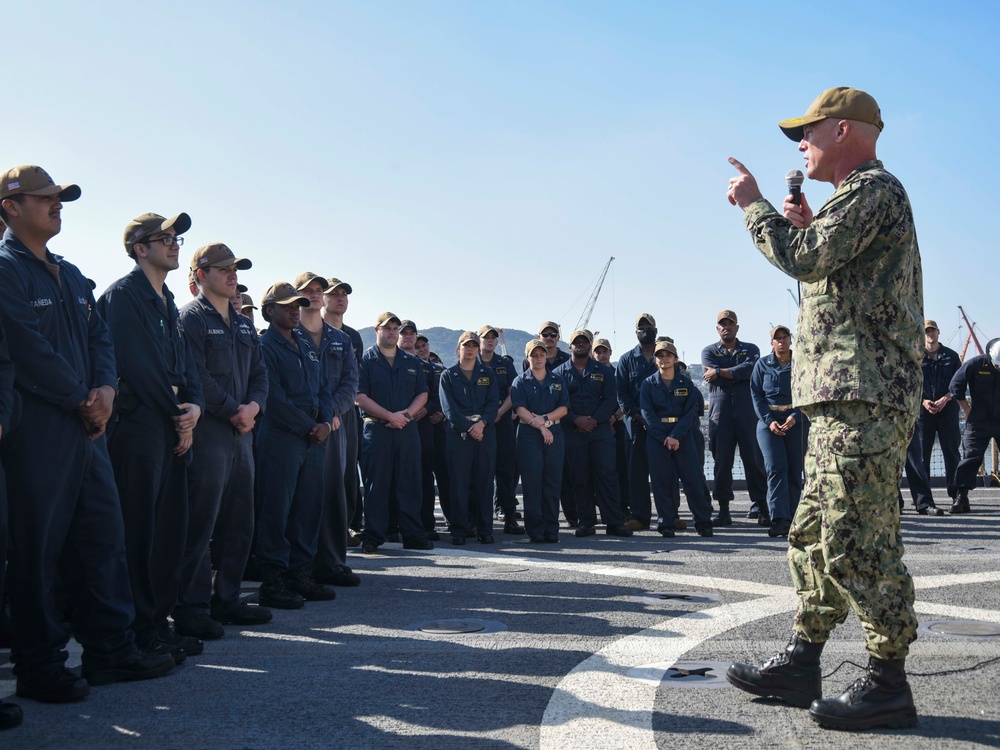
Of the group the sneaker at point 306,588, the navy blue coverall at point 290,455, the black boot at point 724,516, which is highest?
the navy blue coverall at point 290,455

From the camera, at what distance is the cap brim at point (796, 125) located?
13.1 ft

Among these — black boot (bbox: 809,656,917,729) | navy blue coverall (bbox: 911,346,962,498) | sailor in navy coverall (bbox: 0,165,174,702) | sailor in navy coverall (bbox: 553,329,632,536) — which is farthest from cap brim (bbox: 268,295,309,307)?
navy blue coverall (bbox: 911,346,962,498)

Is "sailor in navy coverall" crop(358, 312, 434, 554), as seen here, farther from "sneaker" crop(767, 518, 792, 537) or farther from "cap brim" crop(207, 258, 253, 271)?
"cap brim" crop(207, 258, 253, 271)

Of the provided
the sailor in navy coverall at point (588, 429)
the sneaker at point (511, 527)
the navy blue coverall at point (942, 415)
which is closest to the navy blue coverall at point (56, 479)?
the sailor in navy coverall at point (588, 429)

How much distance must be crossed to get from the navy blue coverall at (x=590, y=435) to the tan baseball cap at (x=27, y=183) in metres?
7.51

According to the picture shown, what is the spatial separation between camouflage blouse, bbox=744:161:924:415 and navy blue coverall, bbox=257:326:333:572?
3.96 meters

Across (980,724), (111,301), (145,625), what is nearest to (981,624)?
(980,724)

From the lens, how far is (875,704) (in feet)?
11.7

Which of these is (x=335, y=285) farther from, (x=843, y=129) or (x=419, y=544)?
(x=843, y=129)

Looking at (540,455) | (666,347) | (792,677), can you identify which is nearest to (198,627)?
(792,677)

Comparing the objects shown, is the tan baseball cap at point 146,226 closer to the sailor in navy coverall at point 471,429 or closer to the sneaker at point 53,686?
the sneaker at point 53,686

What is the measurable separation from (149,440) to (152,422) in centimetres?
9

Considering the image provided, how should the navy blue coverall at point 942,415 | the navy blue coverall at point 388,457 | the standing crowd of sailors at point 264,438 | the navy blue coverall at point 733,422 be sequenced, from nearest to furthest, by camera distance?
the standing crowd of sailors at point 264,438 < the navy blue coverall at point 388,457 < the navy blue coverall at point 733,422 < the navy blue coverall at point 942,415

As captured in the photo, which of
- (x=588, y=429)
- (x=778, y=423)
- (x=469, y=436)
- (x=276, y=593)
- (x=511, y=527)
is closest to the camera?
(x=276, y=593)
